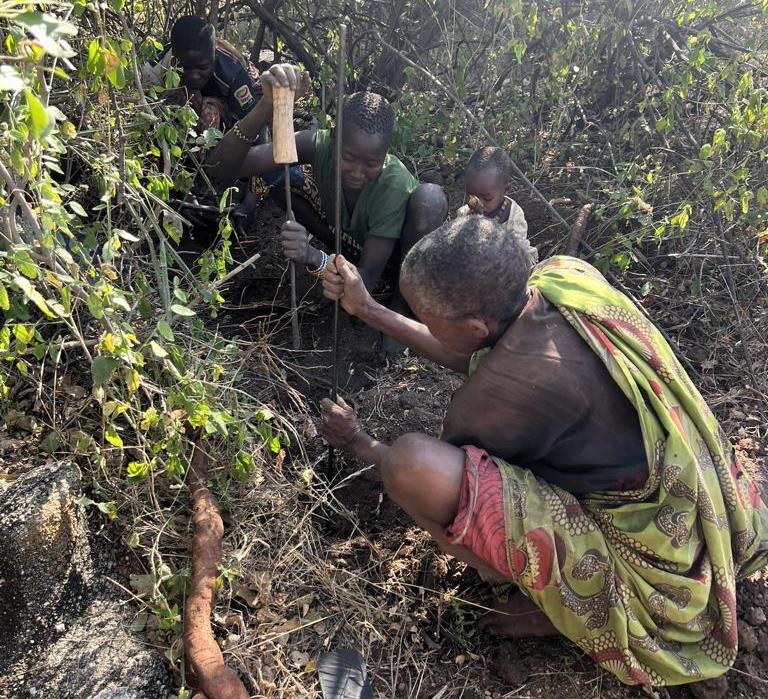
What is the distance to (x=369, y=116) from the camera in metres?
2.72

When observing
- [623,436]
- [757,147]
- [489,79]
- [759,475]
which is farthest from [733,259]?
[623,436]

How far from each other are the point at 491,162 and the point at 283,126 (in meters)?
1.31

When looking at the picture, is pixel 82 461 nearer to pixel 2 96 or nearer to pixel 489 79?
pixel 2 96

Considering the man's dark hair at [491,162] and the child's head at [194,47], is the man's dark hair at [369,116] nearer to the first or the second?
the man's dark hair at [491,162]

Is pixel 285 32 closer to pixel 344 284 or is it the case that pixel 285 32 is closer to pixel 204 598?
pixel 344 284

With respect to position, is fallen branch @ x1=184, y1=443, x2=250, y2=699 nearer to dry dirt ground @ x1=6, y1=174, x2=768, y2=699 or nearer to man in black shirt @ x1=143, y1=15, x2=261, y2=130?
dry dirt ground @ x1=6, y1=174, x2=768, y2=699

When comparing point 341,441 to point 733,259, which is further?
point 733,259

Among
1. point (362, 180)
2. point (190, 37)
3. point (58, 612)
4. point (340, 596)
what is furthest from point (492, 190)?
point (58, 612)

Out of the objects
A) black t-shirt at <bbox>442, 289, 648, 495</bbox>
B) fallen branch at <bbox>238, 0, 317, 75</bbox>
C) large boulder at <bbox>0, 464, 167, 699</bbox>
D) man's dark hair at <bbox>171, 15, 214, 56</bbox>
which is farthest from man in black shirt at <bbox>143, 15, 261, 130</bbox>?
black t-shirt at <bbox>442, 289, 648, 495</bbox>

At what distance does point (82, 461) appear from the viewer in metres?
1.96

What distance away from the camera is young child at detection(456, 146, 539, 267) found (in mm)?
3074

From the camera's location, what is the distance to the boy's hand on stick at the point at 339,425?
2.20 metres

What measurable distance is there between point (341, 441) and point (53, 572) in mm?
898

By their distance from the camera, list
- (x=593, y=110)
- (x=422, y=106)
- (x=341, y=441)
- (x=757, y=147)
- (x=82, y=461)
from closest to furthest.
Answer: (x=82, y=461), (x=341, y=441), (x=757, y=147), (x=422, y=106), (x=593, y=110)
